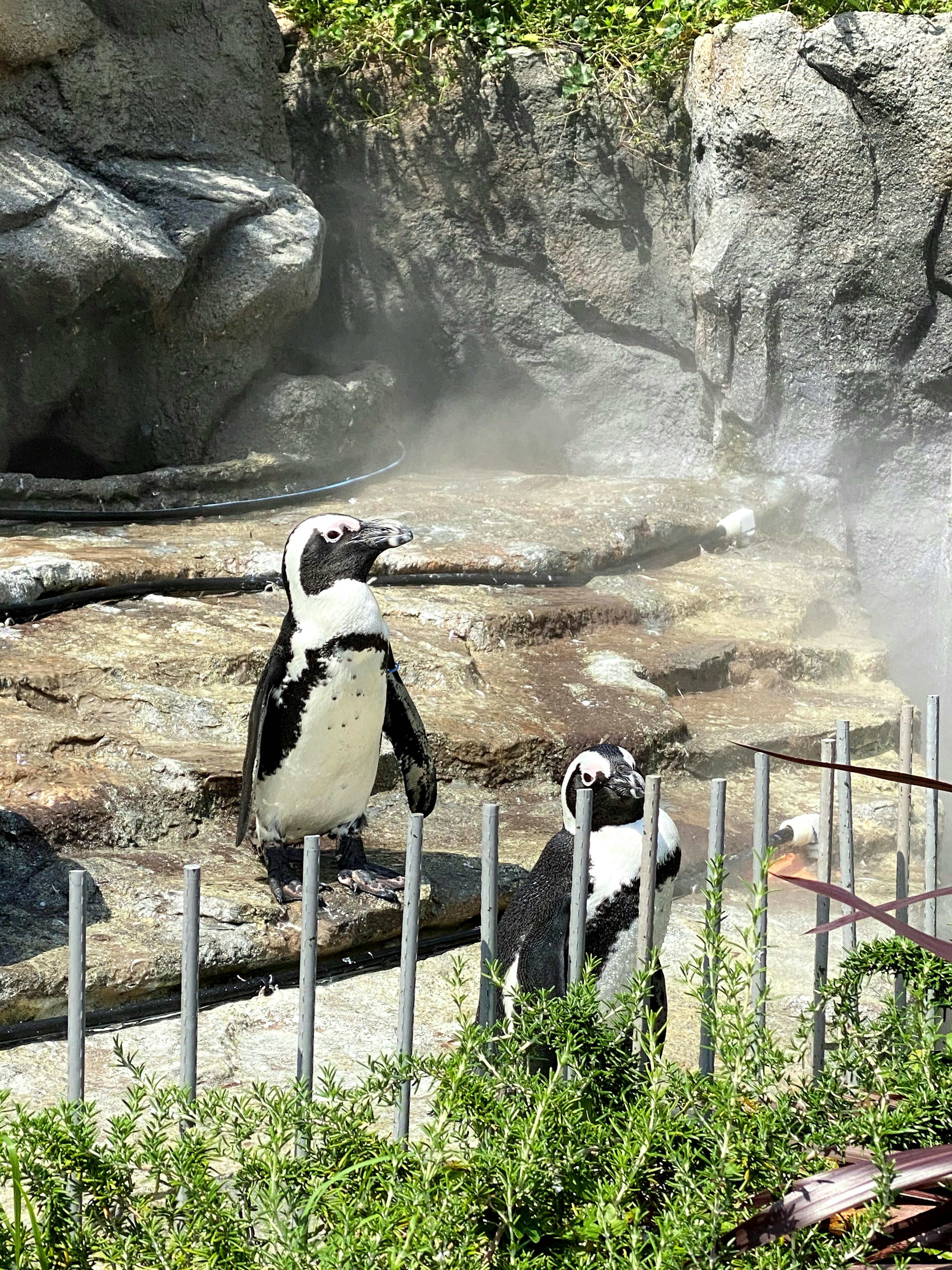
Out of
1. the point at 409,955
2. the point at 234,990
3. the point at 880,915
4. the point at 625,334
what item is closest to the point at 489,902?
the point at 409,955

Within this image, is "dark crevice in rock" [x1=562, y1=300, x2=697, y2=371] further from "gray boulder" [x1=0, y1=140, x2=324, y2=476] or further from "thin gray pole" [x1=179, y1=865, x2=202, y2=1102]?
"thin gray pole" [x1=179, y1=865, x2=202, y2=1102]

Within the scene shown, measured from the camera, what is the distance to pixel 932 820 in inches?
109

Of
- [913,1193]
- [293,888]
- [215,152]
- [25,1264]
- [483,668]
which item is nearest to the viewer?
[25,1264]

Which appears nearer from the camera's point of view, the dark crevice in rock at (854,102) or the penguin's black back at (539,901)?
the penguin's black back at (539,901)

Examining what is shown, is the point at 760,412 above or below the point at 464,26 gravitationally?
below

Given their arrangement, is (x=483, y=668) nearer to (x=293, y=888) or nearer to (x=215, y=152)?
(x=293, y=888)

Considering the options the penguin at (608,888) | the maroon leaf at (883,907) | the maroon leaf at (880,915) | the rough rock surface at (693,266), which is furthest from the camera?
the rough rock surface at (693,266)

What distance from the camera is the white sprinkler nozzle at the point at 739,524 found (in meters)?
7.72

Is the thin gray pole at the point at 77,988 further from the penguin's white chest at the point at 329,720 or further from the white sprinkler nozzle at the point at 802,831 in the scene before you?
the white sprinkler nozzle at the point at 802,831

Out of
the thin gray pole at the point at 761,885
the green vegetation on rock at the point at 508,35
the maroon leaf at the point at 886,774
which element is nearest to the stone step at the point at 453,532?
the green vegetation on rock at the point at 508,35

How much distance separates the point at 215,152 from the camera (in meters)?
8.20

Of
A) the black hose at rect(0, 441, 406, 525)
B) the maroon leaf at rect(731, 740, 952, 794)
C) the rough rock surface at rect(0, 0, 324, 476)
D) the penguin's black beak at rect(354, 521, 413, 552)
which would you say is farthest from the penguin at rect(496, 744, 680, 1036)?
the rough rock surface at rect(0, 0, 324, 476)

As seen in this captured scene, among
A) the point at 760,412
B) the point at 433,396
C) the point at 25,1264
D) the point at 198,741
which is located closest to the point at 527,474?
the point at 433,396

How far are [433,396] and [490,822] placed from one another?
7.74 metres
